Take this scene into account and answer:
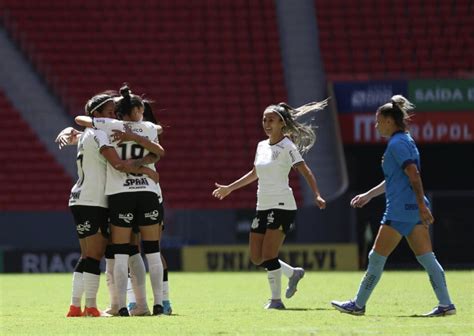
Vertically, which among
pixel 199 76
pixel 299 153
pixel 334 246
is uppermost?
pixel 199 76

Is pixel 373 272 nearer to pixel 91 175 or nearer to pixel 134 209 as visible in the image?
pixel 134 209

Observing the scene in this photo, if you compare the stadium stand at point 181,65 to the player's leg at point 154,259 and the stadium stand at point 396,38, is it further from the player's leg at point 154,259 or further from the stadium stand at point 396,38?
the player's leg at point 154,259

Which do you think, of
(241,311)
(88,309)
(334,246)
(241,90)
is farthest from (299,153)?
(241,90)

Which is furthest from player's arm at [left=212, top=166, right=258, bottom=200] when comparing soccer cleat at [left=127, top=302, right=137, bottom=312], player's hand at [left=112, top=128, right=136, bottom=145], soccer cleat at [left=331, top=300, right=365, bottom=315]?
soccer cleat at [left=331, top=300, right=365, bottom=315]

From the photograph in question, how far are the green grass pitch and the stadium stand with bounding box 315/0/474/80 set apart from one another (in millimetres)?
8927

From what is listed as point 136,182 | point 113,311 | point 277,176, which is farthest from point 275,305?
point 136,182

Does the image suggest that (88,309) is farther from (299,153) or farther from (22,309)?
(299,153)

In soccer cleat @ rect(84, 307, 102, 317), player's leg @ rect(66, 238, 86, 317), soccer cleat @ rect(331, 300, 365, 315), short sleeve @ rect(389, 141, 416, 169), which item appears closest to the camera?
short sleeve @ rect(389, 141, 416, 169)

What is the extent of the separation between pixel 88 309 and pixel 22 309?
1.71m

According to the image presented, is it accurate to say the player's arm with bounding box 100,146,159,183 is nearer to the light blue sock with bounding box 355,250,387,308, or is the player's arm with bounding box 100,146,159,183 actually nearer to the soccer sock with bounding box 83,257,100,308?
the soccer sock with bounding box 83,257,100,308

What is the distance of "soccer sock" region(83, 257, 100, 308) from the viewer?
34.4 feet

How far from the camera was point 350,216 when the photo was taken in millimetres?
23797

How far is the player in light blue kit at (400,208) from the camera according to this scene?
9.77 meters

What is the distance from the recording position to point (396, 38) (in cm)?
2734
